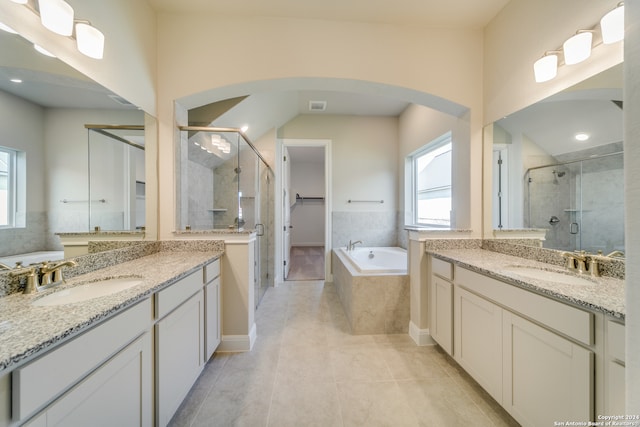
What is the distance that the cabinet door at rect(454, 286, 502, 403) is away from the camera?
4.20 ft

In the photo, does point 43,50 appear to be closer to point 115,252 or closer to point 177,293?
point 115,252

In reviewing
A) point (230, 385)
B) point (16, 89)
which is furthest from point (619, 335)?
point (16, 89)

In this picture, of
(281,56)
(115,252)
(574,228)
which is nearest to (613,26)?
(574,228)

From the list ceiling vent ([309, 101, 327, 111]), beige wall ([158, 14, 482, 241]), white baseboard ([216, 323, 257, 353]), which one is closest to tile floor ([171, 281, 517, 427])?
white baseboard ([216, 323, 257, 353])

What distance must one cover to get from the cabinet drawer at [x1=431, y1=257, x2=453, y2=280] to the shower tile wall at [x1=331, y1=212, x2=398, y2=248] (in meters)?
1.82

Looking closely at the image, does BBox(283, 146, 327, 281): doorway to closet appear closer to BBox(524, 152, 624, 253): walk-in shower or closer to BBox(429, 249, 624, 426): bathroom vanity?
BBox(429, 249, 624, 426): bathroom vanity

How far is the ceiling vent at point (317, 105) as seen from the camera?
128 inches

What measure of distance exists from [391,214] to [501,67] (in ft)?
7.57

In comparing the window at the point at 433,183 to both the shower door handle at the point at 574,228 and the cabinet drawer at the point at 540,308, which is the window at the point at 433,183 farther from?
the cabinet drawer at the point at 540,308

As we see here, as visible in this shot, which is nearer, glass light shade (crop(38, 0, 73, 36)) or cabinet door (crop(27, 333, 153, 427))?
cabinet door (crop(27, 333, 153, 427))

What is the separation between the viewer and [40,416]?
0.59 metres

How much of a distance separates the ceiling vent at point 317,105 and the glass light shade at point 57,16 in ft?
7.93

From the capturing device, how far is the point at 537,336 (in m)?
1.05

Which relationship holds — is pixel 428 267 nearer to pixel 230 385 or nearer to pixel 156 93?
pixel 230 385
